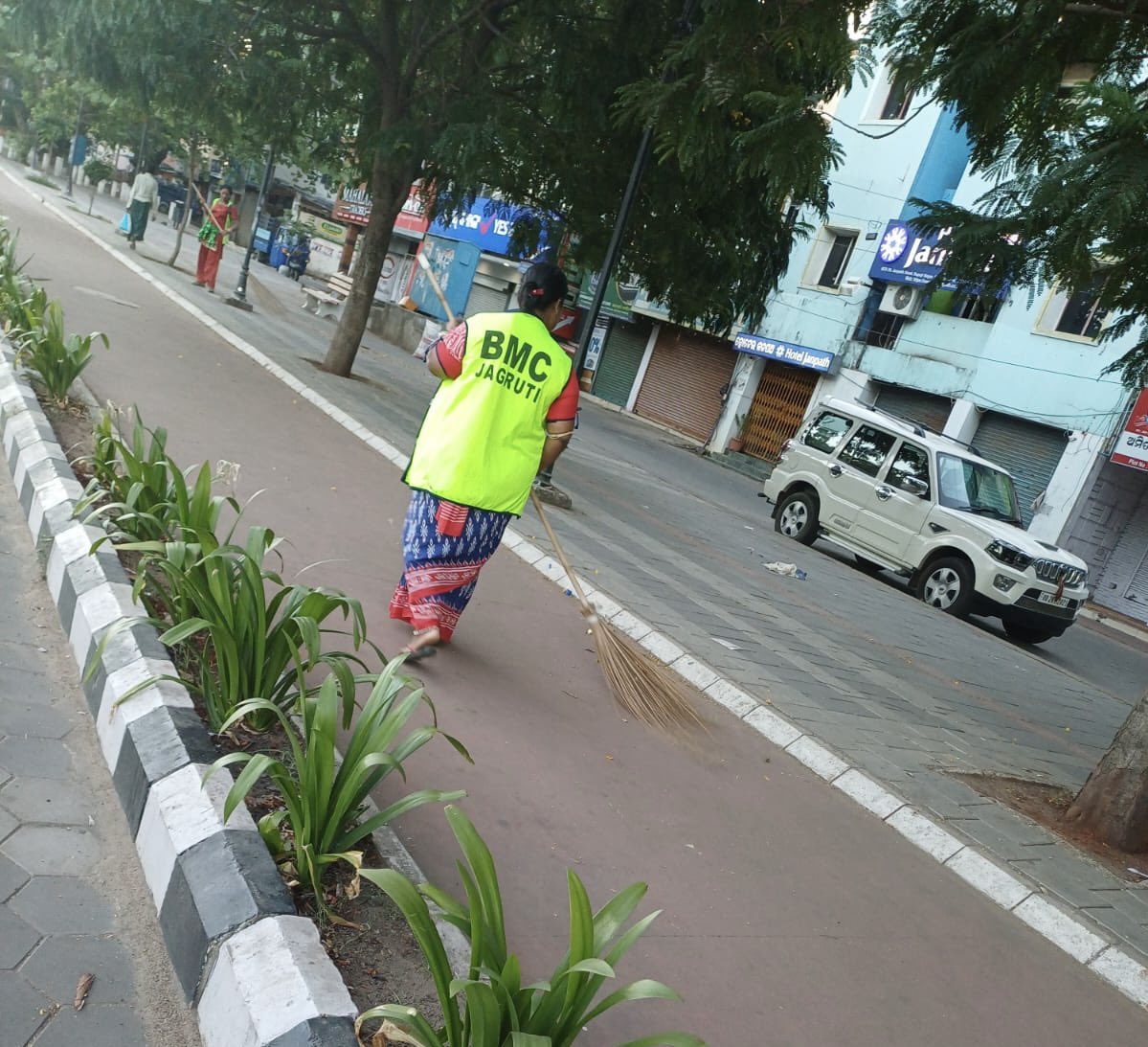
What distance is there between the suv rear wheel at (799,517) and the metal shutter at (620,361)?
16.2 m

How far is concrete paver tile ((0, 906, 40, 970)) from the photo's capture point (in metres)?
2.34

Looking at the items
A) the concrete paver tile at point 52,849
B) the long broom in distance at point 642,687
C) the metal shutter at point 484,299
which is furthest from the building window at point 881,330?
the concrete paver tile at point 52,849

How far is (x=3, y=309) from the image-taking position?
8148 millimetres

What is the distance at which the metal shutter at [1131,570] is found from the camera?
18719mm

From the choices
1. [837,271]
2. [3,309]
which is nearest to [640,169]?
[3,309]

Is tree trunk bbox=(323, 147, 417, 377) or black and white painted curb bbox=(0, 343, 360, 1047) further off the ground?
tree trunk bbox=(323, 147, 417, 377)

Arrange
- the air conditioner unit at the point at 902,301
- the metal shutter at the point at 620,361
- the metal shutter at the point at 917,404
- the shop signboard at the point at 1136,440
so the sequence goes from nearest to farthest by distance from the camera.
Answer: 1. the shop signboard at the point at 1136,440
2. the metal shutter at the point at 917,404
3. the air conditioner unit at the point at 902,301
4. the metal shutter at the point at 620,361

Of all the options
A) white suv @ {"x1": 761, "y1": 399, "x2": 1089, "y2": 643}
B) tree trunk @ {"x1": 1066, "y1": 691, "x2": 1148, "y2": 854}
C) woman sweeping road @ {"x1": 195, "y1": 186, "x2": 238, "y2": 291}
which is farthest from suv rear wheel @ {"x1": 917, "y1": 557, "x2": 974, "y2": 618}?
woman sweeping road @ {"x1": 195, "y1": 186, "x2": 238, "y2": 291}

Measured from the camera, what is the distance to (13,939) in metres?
2.41

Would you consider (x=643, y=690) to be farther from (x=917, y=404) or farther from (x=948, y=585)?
(x=917, y=404)

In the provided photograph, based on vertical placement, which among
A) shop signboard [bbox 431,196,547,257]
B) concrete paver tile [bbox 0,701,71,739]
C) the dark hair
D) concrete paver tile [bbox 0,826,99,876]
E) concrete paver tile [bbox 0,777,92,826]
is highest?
shop signboard [bbox 431,196,547,257]

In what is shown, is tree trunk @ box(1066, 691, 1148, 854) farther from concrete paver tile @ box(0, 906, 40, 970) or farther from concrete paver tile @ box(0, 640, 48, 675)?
concrete paver tile @ box(0, 640, 48, 675)

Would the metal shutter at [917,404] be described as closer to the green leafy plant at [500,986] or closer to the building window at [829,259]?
the building window at [829,259]

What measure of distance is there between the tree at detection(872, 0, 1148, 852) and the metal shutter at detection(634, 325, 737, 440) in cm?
2029
